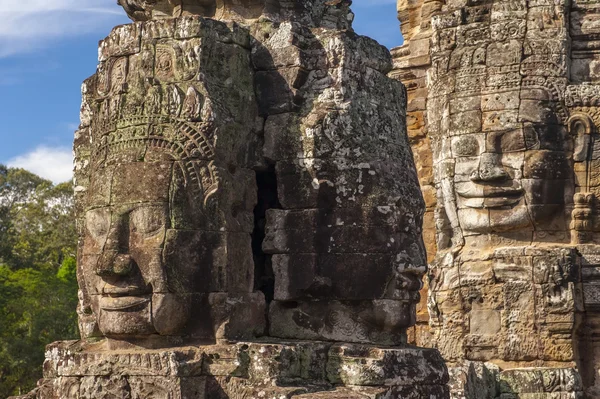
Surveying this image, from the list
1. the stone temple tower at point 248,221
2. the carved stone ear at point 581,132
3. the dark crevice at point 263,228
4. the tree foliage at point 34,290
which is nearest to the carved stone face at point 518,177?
the carved stone ear at point 581,132

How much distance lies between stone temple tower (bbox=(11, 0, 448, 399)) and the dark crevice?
0.04 feet

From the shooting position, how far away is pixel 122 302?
7.73 meters

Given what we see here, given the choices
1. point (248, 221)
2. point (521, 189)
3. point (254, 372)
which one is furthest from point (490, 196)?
point (254, 372)

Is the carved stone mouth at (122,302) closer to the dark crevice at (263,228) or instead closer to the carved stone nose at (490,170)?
the dark crevice at (263,228)

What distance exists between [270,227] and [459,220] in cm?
655

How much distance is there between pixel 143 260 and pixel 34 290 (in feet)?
71.1

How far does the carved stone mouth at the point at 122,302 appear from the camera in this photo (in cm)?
768

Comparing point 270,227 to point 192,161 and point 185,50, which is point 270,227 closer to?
point 192,161

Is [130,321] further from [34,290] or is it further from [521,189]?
[34,290]

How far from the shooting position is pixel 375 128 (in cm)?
825

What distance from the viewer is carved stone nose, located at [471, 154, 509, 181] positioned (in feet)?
45.3

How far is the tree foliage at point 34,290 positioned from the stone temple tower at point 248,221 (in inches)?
713

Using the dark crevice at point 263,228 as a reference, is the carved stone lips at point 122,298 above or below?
below

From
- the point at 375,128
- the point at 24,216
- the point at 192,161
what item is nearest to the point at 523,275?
the point at 375,128
